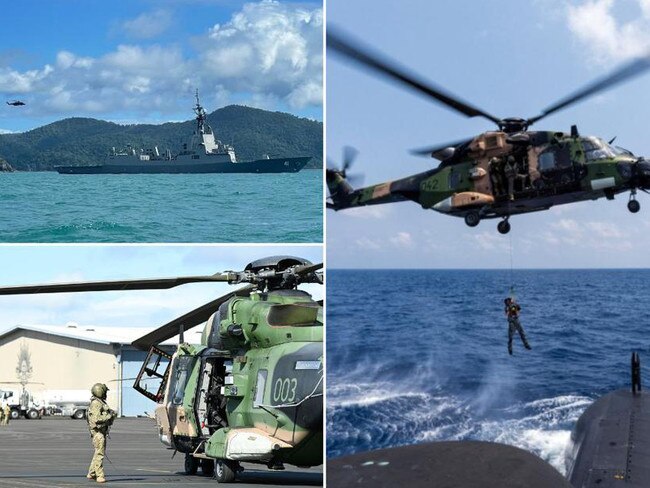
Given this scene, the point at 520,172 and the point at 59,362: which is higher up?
the point at 520,172

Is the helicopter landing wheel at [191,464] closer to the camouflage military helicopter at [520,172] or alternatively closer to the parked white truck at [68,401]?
the camouflage military helicopter at [520,172]

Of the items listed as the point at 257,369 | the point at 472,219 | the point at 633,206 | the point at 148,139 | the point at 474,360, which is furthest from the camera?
the point at 474,360

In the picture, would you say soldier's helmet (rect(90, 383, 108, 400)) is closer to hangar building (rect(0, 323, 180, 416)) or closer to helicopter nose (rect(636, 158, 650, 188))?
helicopter nose (rect(636, 158, 650, 188))

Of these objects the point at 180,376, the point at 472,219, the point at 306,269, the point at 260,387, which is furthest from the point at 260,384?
the point at 472,219

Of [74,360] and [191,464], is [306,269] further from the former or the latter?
[74,360]

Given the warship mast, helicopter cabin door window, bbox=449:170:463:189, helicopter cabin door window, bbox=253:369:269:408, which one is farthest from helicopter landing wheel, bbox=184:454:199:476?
the warship mast

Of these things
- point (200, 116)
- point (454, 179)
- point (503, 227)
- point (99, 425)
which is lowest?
point (99, 425)

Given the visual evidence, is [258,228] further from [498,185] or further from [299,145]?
[299,145]
